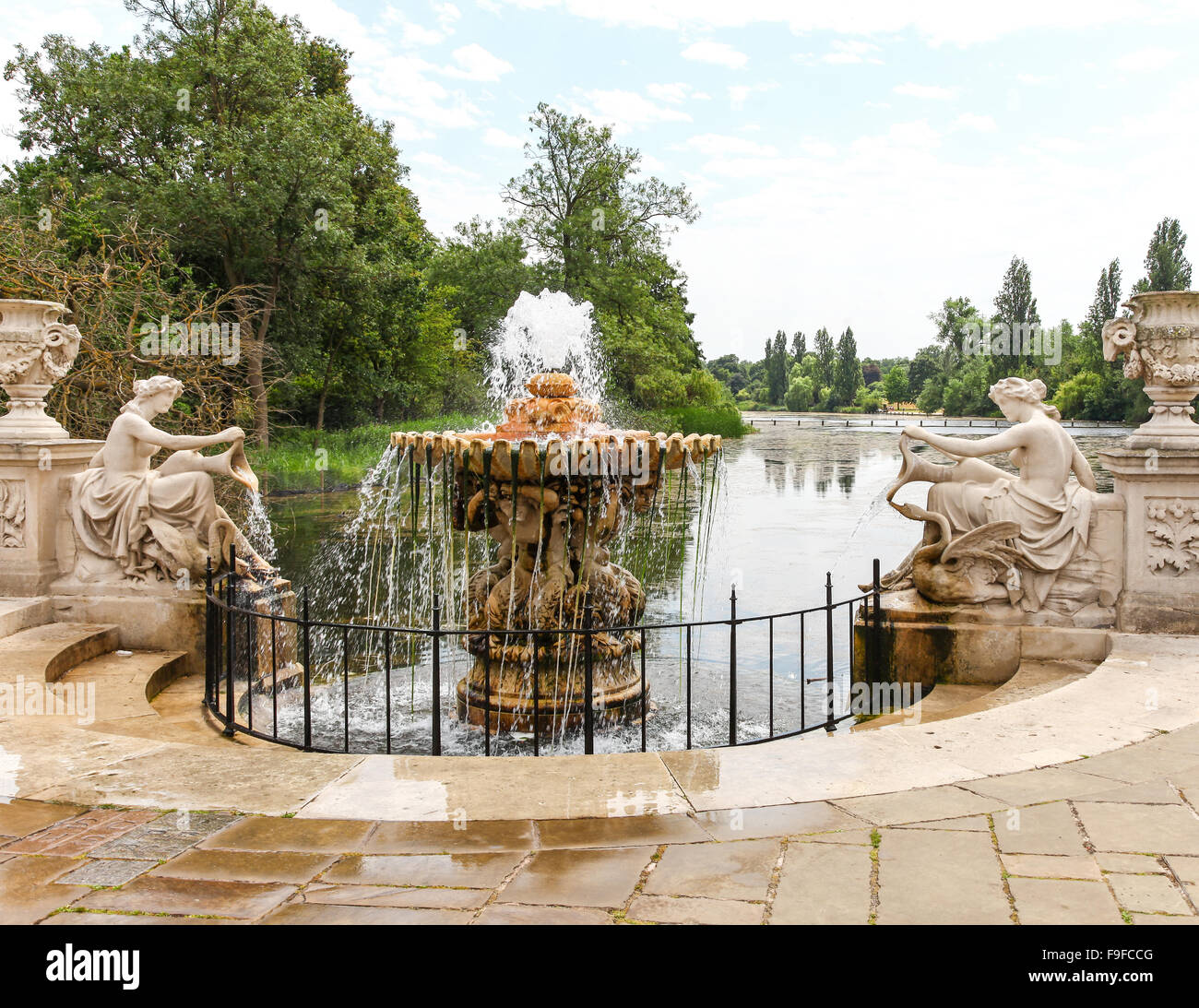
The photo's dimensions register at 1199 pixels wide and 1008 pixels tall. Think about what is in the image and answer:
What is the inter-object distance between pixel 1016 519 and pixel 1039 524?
0.54 ft

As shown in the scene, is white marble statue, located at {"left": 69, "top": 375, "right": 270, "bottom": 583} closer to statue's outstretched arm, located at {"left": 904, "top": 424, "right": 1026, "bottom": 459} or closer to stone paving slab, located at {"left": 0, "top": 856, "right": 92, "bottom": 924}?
stone paving slab, located at {"left": 0, "top": 856, "right": 92, "bottom": 924}

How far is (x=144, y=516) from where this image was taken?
7.45m

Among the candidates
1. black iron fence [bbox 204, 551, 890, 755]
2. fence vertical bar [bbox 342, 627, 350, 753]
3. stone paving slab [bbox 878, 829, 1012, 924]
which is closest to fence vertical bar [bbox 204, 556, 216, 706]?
black iron fence [bbox 204, 551, 890, 755]

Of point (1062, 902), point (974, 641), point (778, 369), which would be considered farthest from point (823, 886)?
point (778, 369)

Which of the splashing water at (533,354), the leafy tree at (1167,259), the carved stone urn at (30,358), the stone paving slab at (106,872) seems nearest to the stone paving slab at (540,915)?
the stone paving slab at (106,872)

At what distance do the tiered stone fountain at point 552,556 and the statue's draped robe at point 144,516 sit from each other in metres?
1.65

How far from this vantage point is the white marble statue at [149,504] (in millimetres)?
7391

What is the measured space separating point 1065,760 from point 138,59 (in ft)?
87.8

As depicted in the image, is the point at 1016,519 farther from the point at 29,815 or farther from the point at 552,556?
the point at 29,815

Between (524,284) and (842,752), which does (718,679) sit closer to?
(842,752)

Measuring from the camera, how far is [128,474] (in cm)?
752

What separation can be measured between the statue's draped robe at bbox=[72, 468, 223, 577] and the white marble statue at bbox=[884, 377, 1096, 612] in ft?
16.3

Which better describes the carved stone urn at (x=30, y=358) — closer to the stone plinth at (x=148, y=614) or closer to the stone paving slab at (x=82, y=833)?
the stone plinth at (x=148, y=614)
